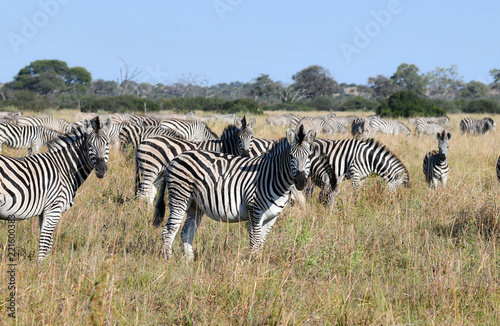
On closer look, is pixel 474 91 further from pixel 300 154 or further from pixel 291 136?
pixel 300 154

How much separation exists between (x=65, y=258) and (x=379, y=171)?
547 cm

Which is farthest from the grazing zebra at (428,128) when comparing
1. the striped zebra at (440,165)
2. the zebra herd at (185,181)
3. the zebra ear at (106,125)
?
the zebra ear at (106,125)

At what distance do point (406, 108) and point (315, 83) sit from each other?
52.8m

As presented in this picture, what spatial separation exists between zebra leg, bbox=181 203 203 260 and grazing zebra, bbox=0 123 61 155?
8.36 m

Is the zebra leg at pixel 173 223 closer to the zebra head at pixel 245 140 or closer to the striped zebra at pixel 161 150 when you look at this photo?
the zebra head at pixel 245 140

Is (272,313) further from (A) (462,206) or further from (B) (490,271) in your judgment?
(A) (462,206)

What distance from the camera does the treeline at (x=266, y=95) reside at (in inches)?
1526

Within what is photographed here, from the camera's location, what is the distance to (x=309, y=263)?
16.2 ft

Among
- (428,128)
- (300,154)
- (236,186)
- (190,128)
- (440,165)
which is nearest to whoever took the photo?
(300,154)

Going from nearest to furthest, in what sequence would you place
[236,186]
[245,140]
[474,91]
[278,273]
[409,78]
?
[278,273] < [236,186] < [245,140] < [409,78] < [474,91]

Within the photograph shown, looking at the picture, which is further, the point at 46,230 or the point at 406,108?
the point at 406,108

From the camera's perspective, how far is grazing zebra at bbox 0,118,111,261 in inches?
193

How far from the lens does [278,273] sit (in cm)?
474

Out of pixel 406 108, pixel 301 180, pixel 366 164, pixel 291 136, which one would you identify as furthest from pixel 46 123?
pixel 406 108
